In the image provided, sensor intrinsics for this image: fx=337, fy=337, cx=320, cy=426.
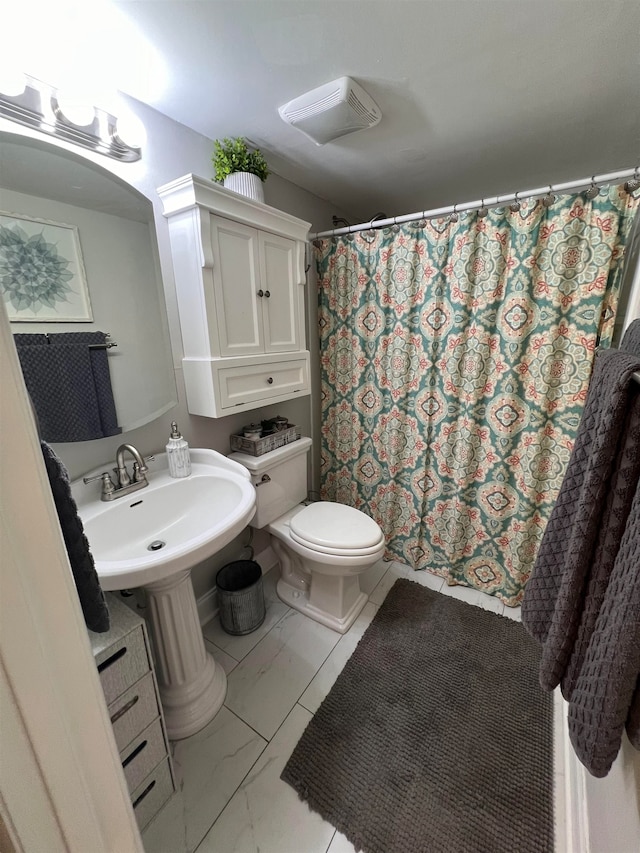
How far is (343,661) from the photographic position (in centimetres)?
140

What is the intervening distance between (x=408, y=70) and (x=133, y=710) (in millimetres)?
1919

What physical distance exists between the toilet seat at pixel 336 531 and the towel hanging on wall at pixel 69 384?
33.3 inches

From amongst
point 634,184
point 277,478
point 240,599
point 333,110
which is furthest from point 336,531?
point 634,184

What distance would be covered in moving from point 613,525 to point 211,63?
58.6 inches

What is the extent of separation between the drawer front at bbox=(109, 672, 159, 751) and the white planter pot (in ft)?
5.21

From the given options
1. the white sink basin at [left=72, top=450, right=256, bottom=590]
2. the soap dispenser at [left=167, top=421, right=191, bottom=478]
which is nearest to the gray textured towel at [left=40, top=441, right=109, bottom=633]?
the white sink basin at [left=72, top=450, right=256, bottom=590]

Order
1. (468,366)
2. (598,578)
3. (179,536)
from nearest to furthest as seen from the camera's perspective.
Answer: (598,578), (179,536), (468,366)

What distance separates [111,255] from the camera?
1.05 meters

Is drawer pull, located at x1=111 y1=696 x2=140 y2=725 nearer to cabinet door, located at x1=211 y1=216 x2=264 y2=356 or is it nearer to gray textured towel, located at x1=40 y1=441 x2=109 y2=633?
gray textured towel, located at x1=40 y1=441 x2=109 y2=633

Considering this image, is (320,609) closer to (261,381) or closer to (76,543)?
(261,381)

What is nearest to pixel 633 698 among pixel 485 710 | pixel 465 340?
pixel 485 710

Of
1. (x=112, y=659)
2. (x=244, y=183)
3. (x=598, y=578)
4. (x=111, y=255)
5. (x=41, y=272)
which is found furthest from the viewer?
(x=244, y=183)

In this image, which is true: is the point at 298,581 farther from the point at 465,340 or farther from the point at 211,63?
the point at 211,63

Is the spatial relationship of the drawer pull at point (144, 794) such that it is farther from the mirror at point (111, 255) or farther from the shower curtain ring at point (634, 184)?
the shower curtain ring at point (634, 184)
